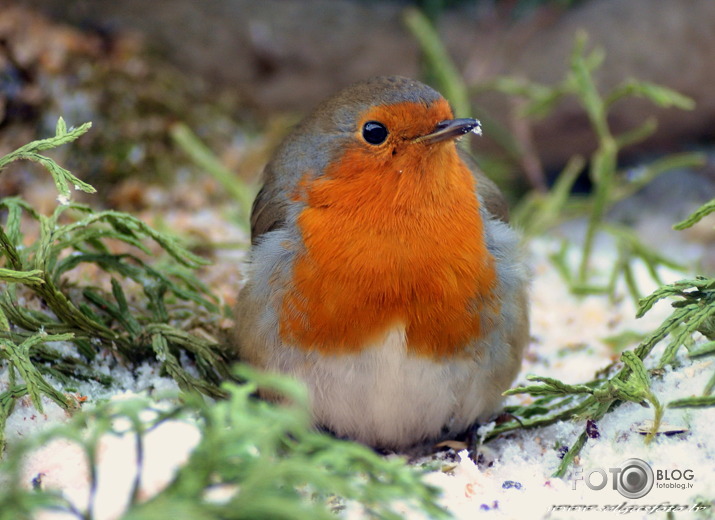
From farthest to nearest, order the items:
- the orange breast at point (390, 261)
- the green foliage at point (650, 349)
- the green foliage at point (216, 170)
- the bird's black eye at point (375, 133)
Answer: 1. the green foliage at point (216, 170)
2. the bird's black eye at point (375, 133)
3. the orange breast at point (390, 261)
4. the green foliage at point (650, 349)

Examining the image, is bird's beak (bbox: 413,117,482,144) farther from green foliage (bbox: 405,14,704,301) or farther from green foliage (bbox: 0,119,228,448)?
green foliage (bbox: 405,14,704,301)

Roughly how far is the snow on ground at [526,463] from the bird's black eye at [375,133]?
0.88 m

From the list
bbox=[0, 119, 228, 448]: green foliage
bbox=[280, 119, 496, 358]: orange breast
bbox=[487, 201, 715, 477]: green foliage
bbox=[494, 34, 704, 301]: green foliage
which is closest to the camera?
bbox=[487, 201, 715, 477]: green foliage

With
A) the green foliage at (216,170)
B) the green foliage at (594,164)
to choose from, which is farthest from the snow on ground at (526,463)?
the green foliage at (216,170)

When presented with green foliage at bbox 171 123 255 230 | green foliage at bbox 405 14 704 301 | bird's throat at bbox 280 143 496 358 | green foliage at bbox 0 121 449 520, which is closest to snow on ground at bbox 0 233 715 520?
green foliage at bbox 0 121 449 520

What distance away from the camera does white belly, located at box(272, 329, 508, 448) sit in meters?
2.04

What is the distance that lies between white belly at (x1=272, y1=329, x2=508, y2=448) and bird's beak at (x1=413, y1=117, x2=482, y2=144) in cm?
53

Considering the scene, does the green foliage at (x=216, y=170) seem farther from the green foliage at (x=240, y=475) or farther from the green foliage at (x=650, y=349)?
the green foliage at (x=240, y=475)

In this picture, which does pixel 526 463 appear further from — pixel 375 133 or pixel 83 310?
pixel 83 310

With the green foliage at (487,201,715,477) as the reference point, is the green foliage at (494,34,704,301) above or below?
above

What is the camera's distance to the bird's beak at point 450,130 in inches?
81.3

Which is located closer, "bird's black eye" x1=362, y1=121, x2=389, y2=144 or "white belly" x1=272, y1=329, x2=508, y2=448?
"white belly" x1=272, y1=329, x2=508, y2=448

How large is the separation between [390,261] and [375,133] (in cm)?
38

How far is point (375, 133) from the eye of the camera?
2.16 m
